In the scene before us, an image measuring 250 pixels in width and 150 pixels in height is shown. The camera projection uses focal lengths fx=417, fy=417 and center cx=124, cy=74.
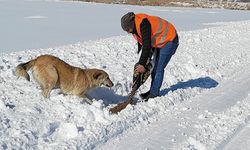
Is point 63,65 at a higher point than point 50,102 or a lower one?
higher

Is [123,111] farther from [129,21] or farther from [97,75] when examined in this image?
[129,21]

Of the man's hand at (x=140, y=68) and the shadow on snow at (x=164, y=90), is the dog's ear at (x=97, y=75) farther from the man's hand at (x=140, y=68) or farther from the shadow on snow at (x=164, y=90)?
Result: the man's hand at (x=140, y=68)

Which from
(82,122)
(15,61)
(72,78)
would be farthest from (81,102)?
(15,61)

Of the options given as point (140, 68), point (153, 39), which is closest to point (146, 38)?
point (153, 39)

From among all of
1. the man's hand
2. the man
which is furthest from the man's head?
the man's hand

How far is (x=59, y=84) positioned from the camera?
24.5 ft

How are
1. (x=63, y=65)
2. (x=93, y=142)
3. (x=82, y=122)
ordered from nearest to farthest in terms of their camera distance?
(x=93, y=142) → (x=82, y=122) → (x=63, y=65)

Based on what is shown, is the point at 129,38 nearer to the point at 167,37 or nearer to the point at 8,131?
the point at 167,37

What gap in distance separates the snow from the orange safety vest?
42.4 inches

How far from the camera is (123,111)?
688cm

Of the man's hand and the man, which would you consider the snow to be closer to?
the man

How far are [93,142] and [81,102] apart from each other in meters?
1.80

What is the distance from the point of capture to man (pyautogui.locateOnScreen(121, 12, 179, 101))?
708cm

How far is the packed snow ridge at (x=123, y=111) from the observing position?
18.7 feet
